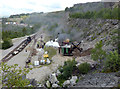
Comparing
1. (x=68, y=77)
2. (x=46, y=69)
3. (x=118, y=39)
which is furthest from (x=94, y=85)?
(x=118, y=39)

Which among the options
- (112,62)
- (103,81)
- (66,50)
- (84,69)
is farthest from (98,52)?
(66,50)

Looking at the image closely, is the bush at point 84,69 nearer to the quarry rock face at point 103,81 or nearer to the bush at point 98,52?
the bush at point 98,52

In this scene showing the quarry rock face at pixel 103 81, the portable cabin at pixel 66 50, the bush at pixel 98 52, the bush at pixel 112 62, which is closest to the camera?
the quarry rock face at pixel 103 81

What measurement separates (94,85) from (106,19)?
19.4 m

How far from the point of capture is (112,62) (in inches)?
396

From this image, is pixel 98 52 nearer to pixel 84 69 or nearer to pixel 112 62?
pixel 112 62

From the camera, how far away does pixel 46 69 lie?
44.5ft

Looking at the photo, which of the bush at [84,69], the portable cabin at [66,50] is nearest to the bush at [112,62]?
the bush at [84,69]

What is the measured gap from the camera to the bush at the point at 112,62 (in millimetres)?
9670

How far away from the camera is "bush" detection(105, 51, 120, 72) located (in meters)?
9.67

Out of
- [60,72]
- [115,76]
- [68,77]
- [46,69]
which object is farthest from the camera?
[46,69]

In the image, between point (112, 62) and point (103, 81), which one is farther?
point (112, 62)

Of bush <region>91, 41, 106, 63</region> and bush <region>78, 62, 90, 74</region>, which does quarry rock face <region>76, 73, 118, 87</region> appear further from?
bush <region>91, 41, 106, 63</region>

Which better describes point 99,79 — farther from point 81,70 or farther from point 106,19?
point 106,19
